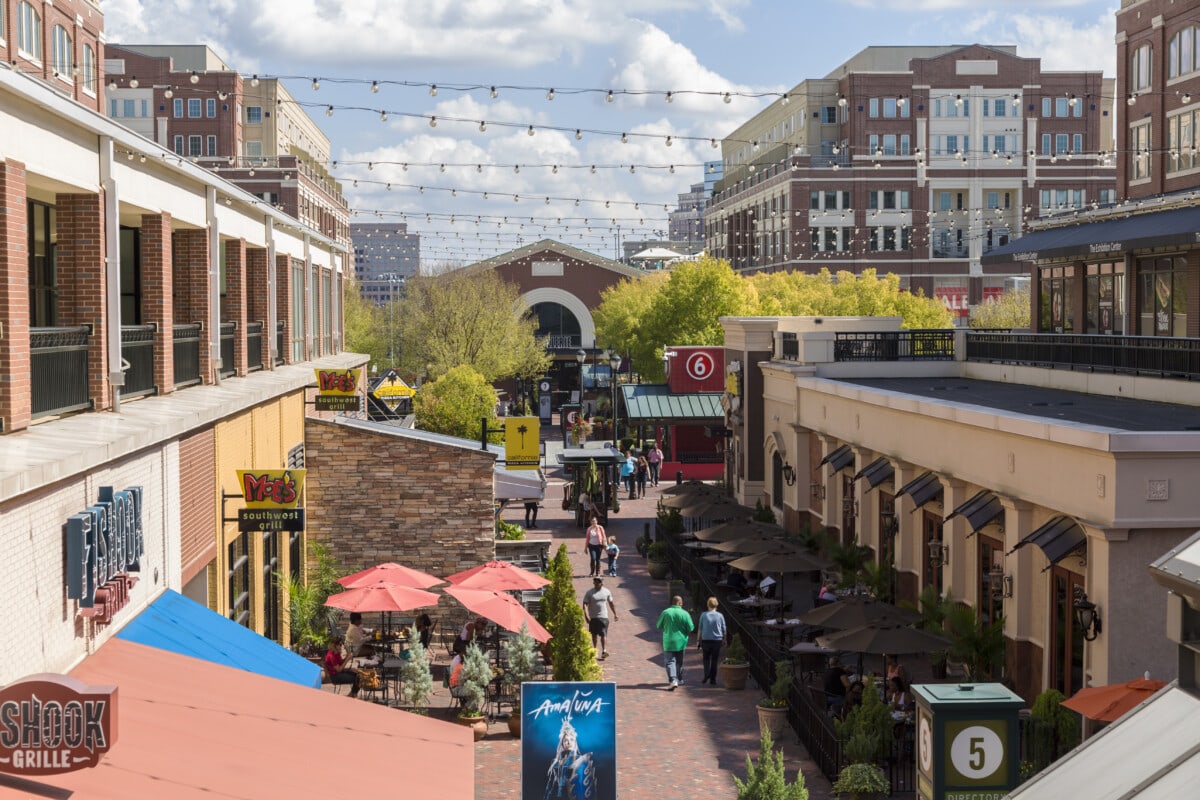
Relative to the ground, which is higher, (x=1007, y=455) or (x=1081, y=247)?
(x=1081, y=247)

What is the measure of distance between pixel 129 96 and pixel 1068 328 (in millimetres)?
67497

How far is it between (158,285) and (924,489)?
15.4 m

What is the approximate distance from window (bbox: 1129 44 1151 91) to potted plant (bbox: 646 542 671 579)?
2437 centimetres

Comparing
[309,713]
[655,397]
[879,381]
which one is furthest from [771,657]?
[655,397]

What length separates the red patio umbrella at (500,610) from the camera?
862 inches

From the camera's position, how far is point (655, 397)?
191 feet

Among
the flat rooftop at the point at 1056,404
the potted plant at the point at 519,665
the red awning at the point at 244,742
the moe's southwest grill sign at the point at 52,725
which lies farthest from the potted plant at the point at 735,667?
the moe's southwest grill sign at the point at 52,725

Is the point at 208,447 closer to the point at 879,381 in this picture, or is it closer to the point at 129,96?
the point at 879,381

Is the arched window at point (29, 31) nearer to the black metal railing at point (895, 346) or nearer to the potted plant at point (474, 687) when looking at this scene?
the black metal railing at point (895, 346)

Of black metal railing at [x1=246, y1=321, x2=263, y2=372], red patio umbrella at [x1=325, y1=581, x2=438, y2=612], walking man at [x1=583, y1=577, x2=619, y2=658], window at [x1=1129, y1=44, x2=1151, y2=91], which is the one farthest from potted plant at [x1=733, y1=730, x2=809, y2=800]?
window at [x1=1129, y1=44, x2=1151, y2=91]

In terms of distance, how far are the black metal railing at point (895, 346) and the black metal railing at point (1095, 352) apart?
0.76 meters

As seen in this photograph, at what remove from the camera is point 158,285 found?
54.9ft

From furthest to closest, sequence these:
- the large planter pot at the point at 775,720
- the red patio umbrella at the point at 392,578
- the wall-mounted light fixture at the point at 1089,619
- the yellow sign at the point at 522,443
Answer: the yellow sign at the point at 522,443
the red patio umbrella at the point at 392,578
the large planter pot at the point at 775,720
the wall-mounted light fixture at the point at 1089,619

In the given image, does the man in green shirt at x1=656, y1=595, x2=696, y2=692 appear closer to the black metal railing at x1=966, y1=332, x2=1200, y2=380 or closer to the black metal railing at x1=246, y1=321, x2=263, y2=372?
the black metal railing at x1=246, y1=321, x2=263, y2=372
